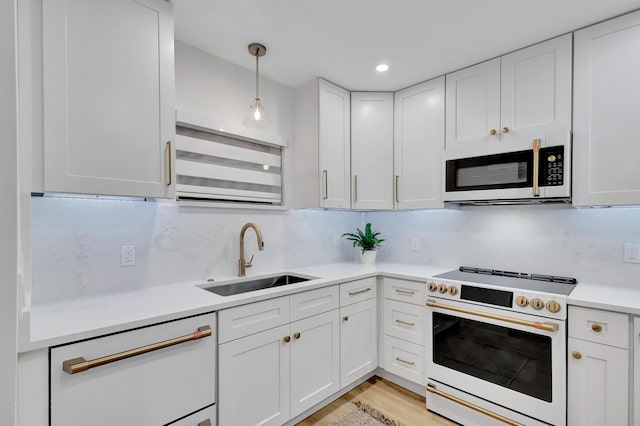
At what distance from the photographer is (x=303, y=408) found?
1973 millimetres

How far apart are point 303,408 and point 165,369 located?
0.98m

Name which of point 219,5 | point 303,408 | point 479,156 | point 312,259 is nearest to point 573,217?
point 479,156

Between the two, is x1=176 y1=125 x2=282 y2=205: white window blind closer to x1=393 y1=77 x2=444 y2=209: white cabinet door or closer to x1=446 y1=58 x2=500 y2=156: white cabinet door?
x1=393 y1=77 x2=444 y2=209: white cabinet door

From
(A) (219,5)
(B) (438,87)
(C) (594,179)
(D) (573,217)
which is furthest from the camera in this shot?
(B) (438,87)

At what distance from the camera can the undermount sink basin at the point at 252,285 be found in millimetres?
2117

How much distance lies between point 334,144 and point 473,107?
1.09 metres

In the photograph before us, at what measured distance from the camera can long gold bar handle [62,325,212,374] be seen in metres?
1.14

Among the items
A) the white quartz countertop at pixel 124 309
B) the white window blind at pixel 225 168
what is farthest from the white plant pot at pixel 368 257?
the white window blind at pixel 225 168

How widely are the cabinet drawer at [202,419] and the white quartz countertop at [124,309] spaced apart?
0.48 meters

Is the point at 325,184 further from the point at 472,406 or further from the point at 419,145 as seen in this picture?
the point at 472,406

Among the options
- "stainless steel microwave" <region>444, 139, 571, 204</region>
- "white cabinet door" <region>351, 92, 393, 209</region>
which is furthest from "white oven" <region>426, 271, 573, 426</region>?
"white cabinet door" <region>351, 92, 393, 209</region>

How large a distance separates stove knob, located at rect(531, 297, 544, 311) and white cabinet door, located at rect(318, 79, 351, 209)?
148 centimetres

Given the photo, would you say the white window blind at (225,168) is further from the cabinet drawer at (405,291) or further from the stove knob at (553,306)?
the stove knob at (553,306)

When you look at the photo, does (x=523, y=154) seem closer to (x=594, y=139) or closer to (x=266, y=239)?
(x=594, y=139)
